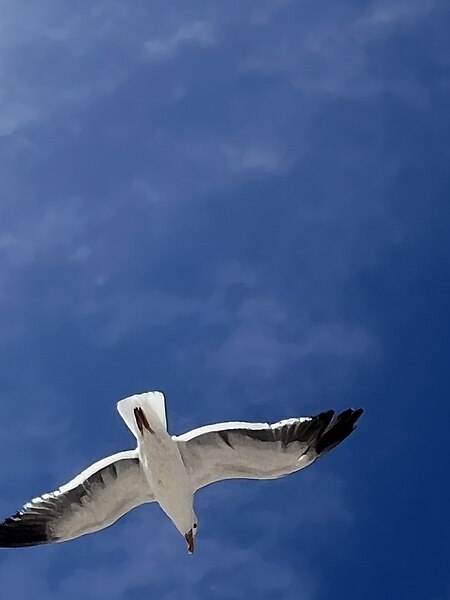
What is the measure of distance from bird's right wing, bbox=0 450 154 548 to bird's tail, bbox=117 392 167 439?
488 millimetres

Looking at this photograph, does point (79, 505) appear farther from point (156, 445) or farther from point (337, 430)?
point (337, 430)

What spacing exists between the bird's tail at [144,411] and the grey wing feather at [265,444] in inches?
13.8

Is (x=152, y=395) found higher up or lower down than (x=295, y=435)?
higher up

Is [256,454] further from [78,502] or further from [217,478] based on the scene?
[78,502]

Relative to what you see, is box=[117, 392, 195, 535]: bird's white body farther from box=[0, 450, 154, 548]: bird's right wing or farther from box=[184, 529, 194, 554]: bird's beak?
box=[184, 529, 194, 554]: bird's beak

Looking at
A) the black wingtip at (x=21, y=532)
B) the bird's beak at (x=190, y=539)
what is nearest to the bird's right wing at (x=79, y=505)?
the black wingtip at (x=21, y=532)

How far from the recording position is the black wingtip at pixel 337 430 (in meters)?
13.9

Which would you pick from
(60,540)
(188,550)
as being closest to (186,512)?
(188,550)

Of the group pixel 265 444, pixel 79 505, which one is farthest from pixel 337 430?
pixel 79 505

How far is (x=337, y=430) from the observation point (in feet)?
45.6

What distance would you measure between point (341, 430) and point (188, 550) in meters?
2.70

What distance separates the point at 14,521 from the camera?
47.0 feet

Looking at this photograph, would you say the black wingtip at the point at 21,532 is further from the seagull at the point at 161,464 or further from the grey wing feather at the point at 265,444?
the grey wing feather at the point at 265,444

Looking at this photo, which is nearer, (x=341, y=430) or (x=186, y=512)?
(x=341, y=430)
